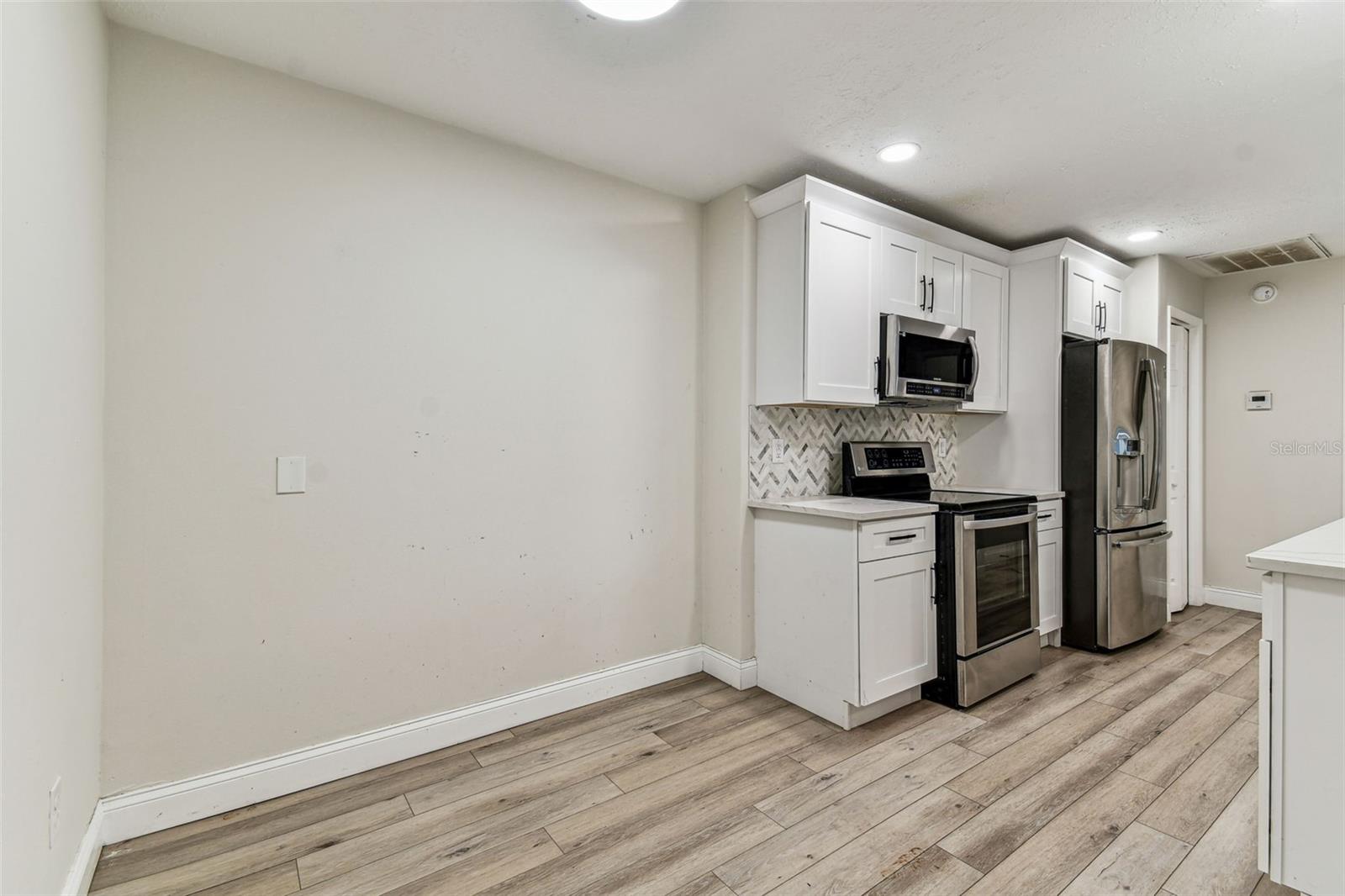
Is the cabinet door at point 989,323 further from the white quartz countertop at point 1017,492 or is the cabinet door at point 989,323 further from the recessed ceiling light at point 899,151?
the recessed ceiling light at point 899,151

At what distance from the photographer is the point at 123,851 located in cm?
185

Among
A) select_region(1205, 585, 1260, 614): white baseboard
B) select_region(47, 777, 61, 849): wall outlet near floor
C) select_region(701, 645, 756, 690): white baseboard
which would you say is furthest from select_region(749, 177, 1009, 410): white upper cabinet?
select_region(1205, 585, 1260, 614): white baseboard

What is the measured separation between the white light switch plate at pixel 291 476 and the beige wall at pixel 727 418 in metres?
1.81

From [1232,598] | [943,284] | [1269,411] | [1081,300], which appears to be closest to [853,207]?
[943,284]

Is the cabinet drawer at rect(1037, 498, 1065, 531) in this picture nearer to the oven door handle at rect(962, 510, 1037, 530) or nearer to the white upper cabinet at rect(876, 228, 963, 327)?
the oven door handle at rect(962, 510, 1037, 530)

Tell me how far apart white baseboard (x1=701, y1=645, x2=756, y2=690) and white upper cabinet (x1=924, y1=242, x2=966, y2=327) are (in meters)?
2.04

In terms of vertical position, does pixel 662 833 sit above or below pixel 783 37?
below

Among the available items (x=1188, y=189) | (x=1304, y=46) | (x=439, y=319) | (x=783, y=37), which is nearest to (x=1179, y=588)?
(x=1188, y=189)

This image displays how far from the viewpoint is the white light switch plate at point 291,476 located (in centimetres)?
215

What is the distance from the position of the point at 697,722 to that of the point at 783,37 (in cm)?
256

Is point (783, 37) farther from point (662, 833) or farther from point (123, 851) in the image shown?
point (123, 851)

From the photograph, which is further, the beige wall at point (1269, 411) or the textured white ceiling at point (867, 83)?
the beige wall at point (1269, 411)

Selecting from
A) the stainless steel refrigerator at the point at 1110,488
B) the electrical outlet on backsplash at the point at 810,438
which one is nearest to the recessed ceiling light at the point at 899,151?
the electrical outlet on backsplash at the point at 810,438

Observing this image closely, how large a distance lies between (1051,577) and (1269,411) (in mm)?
2310
